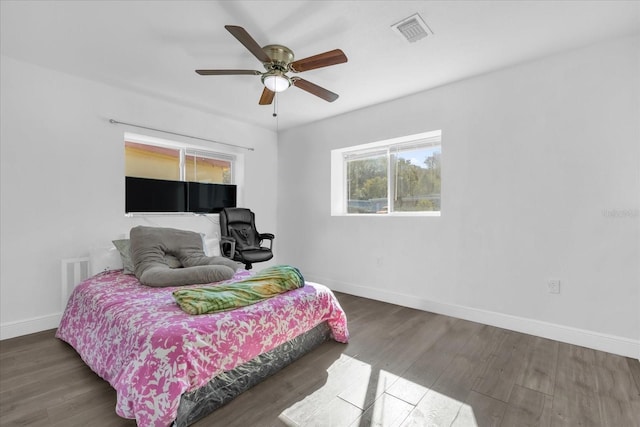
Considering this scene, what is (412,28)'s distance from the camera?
2.15 m

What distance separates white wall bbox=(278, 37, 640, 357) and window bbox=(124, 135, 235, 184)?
2254mm

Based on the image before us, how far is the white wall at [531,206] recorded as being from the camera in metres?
2.30

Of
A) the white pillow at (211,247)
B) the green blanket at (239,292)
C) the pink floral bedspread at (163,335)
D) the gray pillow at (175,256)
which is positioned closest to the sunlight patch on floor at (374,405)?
the pink floral bedspread at (163,335)

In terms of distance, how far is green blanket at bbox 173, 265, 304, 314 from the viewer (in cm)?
177

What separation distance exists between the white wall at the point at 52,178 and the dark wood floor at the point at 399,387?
448 mm

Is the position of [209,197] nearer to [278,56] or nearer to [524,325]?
[278,56]

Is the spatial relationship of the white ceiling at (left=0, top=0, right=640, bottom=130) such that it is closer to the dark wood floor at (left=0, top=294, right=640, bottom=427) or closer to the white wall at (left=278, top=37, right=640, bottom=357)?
the white wall at (left=278, top=37, right=640, bottom=357)

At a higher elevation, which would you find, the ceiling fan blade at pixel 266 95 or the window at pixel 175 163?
the ceiling fan blade at pixel 266 95

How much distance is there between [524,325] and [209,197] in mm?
3986

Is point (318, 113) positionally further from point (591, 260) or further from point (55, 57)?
point (591, 260)

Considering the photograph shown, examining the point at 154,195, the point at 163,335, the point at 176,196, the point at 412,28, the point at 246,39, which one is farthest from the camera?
the point at 176,196

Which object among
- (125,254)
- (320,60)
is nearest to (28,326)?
(125,254)

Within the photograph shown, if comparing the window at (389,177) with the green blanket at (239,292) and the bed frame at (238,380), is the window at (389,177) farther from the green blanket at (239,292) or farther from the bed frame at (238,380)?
the bed frame at (238,380)

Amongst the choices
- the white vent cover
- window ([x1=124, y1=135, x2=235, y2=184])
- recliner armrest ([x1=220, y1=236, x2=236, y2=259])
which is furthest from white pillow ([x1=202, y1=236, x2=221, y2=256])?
the white vent cover
